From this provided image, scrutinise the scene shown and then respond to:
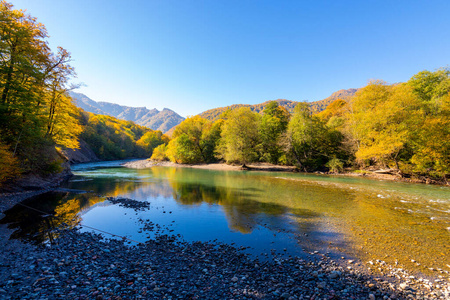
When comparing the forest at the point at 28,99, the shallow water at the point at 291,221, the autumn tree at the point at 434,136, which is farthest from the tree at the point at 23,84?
the autumn tree at the point at 434,136

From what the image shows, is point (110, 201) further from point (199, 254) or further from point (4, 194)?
point (199, 254)

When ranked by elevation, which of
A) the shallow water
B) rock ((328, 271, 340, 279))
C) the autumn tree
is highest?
the autumn tree

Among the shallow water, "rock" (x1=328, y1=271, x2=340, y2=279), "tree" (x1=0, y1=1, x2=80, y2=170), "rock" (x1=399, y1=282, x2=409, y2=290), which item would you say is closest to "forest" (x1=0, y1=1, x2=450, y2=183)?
"tree" (x1=0, y1=1, x2=80, y2=170)

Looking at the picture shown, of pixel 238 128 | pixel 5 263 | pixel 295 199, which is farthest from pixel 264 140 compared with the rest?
pixel 5 263

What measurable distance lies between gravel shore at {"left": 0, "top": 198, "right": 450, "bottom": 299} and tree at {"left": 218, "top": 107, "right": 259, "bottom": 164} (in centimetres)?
4199

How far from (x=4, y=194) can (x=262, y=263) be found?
22.1 metres

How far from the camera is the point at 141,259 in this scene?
7.07 m

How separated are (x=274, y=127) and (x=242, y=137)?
33.3 feet

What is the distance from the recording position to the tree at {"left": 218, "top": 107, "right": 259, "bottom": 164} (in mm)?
49763

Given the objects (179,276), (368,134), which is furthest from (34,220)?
(368,134)

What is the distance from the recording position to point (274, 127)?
52.5 m

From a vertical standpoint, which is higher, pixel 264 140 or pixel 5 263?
pixel 264 140

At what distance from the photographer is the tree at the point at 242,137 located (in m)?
49.8

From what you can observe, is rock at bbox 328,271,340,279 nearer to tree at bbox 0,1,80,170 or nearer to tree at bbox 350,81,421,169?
tree at bbox 0,1,80,170
